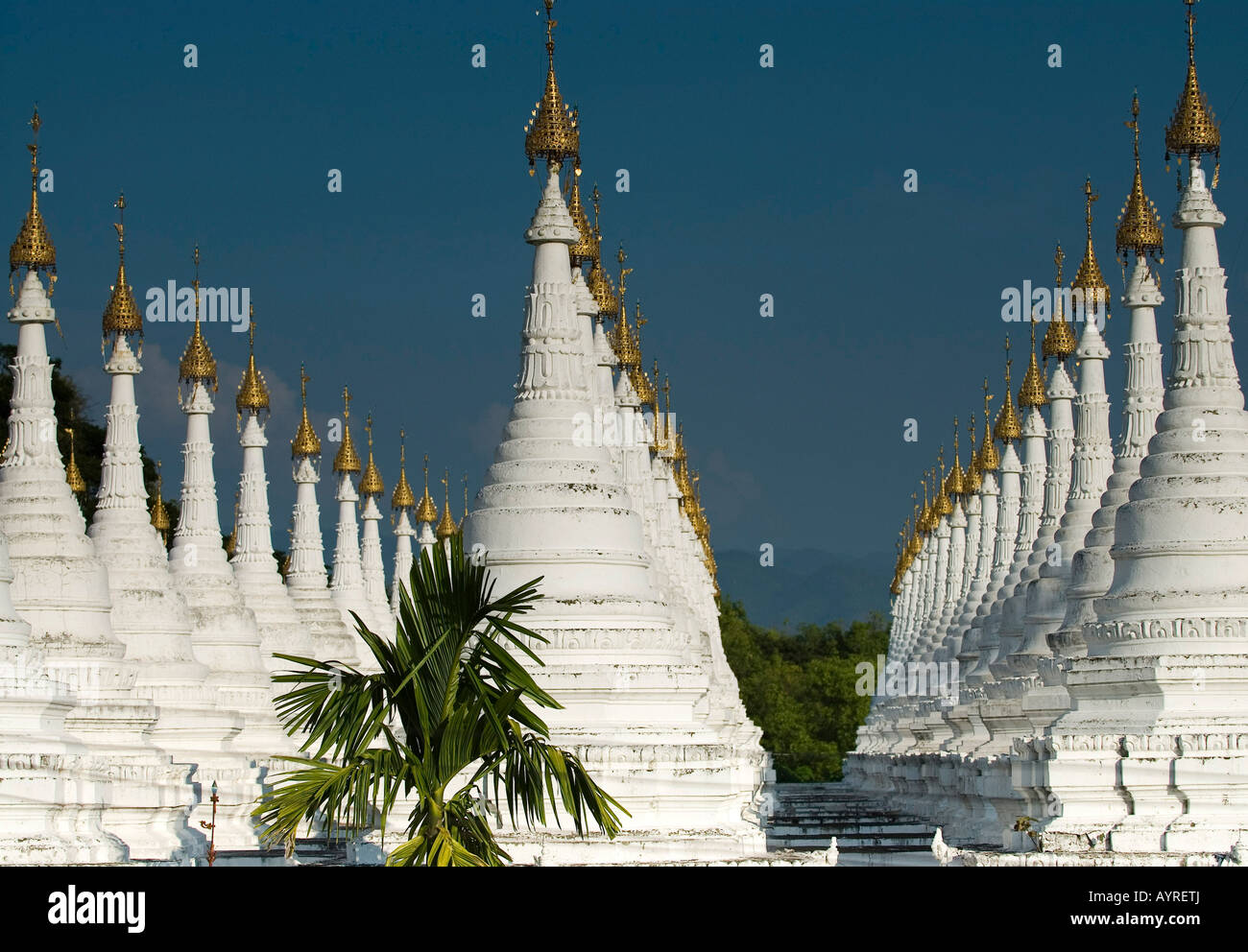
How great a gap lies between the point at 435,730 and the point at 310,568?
3470 centimetres

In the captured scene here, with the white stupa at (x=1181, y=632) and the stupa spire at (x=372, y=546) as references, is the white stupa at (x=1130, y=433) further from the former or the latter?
the stupa spire at (x=372, y=546)

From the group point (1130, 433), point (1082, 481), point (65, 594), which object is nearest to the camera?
point (65, 594)

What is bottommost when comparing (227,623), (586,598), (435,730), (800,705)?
(435,730)

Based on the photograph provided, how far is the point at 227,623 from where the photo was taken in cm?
4759

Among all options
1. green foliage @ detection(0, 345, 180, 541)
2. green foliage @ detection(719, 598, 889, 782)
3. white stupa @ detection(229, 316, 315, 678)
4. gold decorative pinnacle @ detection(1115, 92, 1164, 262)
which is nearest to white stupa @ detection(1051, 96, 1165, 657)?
gold decorative pinnacle @ detection(1115, 92, 1164, 262)

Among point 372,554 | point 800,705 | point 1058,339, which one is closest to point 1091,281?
point 1058,339

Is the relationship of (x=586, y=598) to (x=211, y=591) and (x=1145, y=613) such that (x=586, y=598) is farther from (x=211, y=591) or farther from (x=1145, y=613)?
(x=211, y=591)

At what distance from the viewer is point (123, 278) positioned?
44.5 m

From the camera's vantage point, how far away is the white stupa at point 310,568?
56375mm

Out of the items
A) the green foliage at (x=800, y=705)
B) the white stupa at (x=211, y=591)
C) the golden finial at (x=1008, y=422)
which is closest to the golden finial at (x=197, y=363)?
the white stupa at (x=211, y=591)
